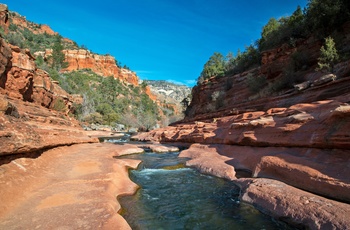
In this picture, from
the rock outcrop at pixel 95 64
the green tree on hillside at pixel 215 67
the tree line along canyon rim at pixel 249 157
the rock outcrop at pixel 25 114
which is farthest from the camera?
the rock outcrop at pixel 95 64

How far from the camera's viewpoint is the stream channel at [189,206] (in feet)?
15.5

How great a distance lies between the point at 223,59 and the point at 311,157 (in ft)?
126

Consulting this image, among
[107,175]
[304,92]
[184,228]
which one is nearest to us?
[184,228]

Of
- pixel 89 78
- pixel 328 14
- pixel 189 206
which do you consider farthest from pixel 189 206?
→ pixel 89 78

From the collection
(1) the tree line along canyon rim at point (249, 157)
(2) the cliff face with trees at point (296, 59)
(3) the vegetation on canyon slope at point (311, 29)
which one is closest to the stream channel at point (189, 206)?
(1) the tree line along canyon rim at point (249, 157)

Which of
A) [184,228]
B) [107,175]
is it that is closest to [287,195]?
[184,228]

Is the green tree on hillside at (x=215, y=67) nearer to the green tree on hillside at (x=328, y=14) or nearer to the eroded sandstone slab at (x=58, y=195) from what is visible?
the green tree on hillside at (x=328, y=14)

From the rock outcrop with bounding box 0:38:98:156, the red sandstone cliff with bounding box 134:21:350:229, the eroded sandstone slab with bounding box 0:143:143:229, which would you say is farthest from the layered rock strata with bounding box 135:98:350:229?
the rock outcrop with bounding box 0:38:98:156

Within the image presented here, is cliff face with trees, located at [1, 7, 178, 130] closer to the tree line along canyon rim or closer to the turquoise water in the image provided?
the tree line along canyon rim

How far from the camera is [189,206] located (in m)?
5.71

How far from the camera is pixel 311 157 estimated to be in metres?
6.25

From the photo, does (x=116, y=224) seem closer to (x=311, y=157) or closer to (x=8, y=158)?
(x=8, y=158)

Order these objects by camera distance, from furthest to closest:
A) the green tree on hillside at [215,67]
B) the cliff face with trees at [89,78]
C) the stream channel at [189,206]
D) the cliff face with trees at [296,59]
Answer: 1. the cliff face with trees at [89,78]
2. the green tree on hillside at [215,67]
3. the cliff face with trees at [296,59]
4. the stream channel at [189,206]

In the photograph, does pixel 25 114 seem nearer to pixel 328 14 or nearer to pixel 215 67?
pixel 328 14
